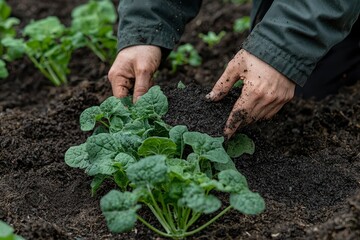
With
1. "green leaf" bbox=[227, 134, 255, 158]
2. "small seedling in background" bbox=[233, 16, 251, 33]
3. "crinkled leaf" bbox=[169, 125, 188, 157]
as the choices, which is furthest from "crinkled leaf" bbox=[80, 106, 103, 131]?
"small seedling in background" bbox=[233, 16, 251, 33]

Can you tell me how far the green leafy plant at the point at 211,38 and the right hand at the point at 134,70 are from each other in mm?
1334

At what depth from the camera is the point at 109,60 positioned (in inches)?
165

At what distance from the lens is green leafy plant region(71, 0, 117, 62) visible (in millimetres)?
3990

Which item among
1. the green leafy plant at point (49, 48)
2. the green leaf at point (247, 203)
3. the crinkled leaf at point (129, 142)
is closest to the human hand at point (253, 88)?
the crinkled leaf at point (129, 142)

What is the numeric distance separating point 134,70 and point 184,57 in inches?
44.4

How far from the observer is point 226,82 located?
278 cm

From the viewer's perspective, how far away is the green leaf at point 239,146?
9.06ft

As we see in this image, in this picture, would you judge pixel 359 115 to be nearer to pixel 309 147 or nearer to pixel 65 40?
pixel 309 147

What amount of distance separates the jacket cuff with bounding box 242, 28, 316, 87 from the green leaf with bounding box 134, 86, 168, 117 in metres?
0.42

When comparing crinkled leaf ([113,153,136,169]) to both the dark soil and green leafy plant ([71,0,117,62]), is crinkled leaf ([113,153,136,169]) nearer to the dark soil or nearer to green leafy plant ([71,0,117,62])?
the dark soil

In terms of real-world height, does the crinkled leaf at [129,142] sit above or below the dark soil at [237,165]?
above

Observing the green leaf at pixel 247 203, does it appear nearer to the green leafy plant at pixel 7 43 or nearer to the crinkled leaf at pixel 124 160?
the crinkled leaf at pixel 124 160

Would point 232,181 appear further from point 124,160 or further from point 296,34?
point 296,34

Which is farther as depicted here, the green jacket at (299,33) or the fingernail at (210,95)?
the fingernail at (210,95)
